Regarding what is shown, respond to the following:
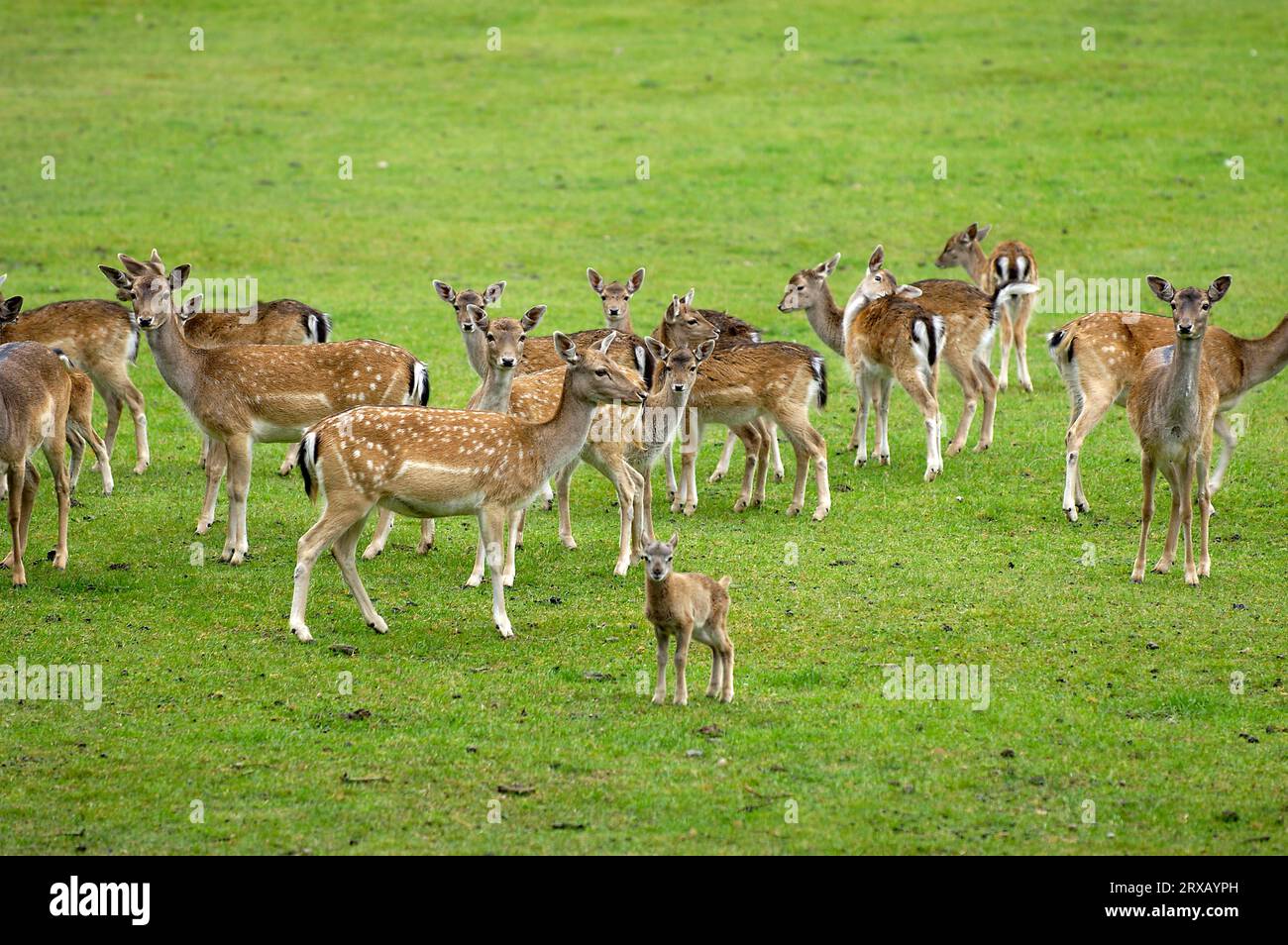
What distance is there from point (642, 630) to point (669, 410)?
8.36 feet

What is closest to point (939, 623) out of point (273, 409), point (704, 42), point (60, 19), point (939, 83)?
point (273, 409)

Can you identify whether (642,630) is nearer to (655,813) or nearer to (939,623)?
(939,623)

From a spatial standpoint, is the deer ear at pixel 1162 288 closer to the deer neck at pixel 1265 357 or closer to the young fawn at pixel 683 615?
the deer neck at pixel 1265 357

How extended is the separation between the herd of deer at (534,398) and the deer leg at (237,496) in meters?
0.02

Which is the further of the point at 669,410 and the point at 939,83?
the point at 939,83

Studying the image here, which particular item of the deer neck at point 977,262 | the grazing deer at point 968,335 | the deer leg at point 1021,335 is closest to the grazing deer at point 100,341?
the grazing deer at point 968,335

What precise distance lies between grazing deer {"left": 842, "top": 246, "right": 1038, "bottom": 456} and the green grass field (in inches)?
18.6

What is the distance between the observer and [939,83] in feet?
99.6

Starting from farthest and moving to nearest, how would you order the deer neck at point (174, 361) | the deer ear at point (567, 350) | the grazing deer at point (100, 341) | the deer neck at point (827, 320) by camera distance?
the deer neck at point (827, 320) → the grazing deer at point (100, 341) → the deer neck at point (174, 361) → the deer ear at point (567, 350)

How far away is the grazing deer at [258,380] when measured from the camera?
38.1 feet

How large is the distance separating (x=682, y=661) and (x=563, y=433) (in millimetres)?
2364

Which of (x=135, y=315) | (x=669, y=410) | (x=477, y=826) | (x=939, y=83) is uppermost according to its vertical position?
(x=939, y=83)

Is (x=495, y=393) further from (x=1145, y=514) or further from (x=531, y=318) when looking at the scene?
(x=1145, y=514)

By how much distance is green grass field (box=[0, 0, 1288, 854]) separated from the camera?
24.1 ft
